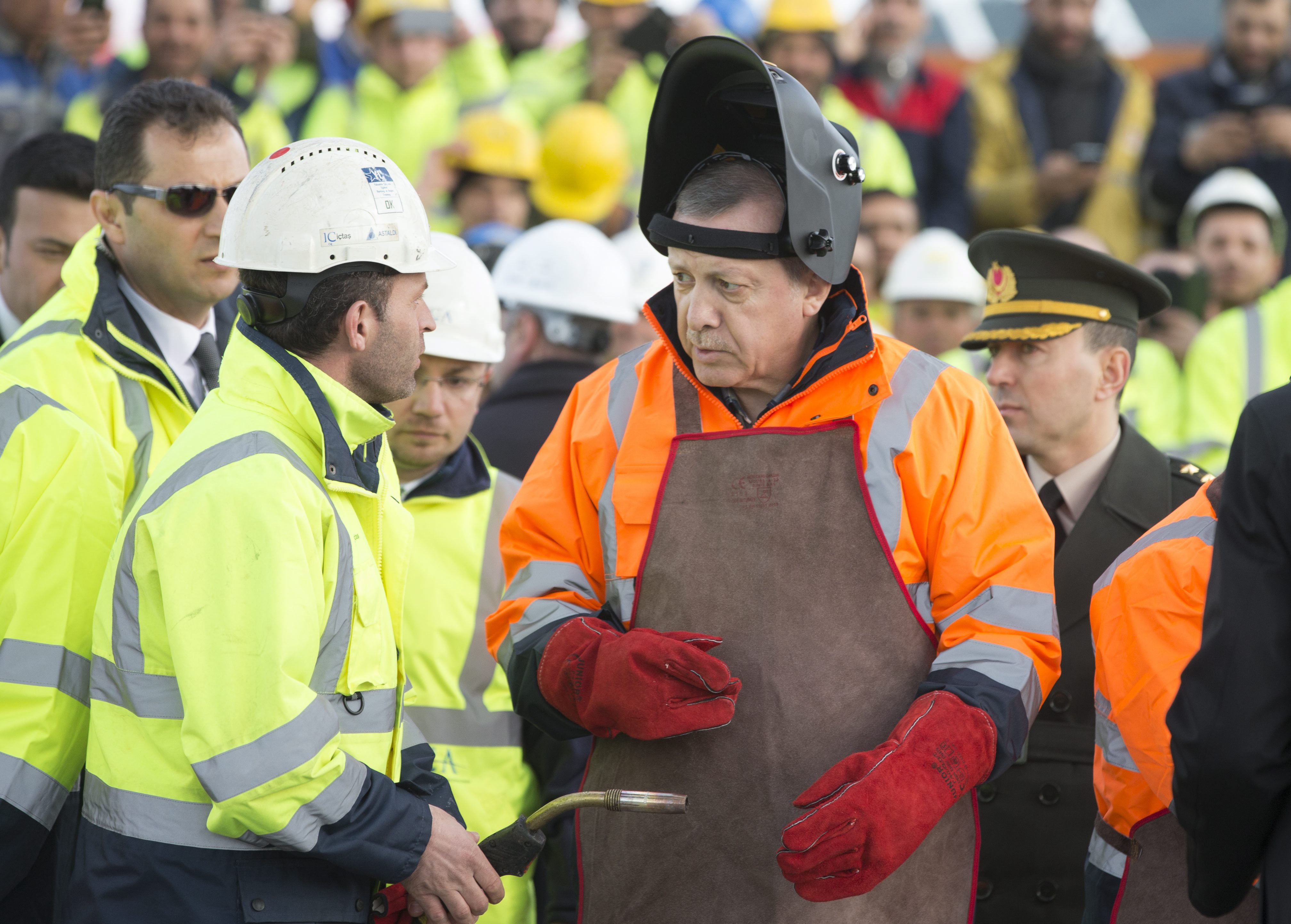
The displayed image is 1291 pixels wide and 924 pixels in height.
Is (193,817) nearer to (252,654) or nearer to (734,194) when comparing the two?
(252,654)

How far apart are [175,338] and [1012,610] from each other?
2.23m

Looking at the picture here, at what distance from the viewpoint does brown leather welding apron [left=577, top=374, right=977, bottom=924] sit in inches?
112

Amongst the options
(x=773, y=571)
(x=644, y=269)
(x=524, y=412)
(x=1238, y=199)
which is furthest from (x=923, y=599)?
(x=1238, y=199)

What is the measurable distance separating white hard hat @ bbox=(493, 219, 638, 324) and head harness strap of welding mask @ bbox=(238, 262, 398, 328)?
2.48m

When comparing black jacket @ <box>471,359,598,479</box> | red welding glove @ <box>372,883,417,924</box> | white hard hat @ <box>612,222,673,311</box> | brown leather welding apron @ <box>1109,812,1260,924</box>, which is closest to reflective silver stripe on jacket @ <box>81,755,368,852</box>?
red welding glove @ <box>372,883,417,924</box>

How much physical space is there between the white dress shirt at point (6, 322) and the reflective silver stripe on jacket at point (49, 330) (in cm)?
145

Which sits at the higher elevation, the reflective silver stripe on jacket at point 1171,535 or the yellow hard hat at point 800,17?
the yellow hard hat at point 800,17

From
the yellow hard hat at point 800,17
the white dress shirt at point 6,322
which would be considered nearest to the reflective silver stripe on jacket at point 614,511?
the white dress shirt at point 6,322

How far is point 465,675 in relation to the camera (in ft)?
12.3

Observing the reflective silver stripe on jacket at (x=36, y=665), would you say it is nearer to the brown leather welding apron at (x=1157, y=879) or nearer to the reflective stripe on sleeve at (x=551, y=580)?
the reflective stripe on sleeve at (x=551, y=580)

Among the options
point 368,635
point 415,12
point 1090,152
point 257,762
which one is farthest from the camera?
point 1090,152

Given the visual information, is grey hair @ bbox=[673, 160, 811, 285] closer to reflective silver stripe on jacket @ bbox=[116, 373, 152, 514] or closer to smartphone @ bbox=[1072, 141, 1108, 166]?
reflective silver stripe on jacket @ bbox=[116, 373, 152, 514]

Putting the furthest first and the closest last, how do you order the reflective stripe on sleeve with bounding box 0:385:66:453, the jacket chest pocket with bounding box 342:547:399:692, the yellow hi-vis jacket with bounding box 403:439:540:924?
1. the yellow hi-vis jacket with bounding box 403:439:540:924
2. the reflective stripe on sleeve with bounding box 0:385:66:453
3. the jacket chest pocket with bounding box 342:547:399:692

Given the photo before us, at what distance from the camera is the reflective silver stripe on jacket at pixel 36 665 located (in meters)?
2.86
